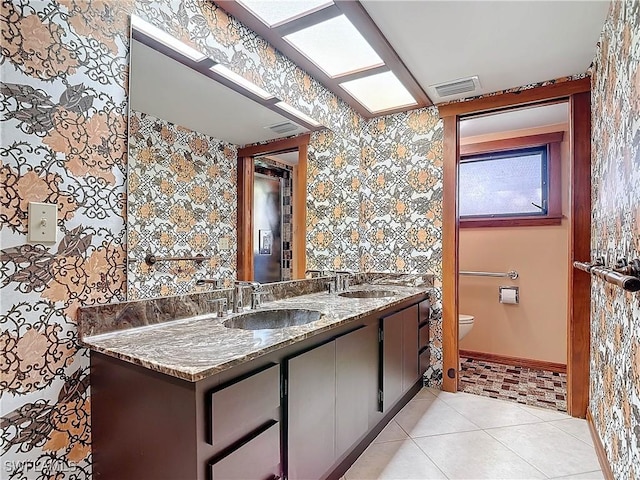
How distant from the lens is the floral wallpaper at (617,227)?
1.21 meters

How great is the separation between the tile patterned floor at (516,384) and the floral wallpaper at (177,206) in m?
2.16

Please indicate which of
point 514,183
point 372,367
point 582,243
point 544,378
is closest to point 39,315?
point 372,367

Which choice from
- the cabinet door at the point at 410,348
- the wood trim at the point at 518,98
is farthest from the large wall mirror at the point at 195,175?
the wood trim at the point at 518,98

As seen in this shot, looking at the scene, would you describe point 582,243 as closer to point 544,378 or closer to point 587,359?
point 587,359

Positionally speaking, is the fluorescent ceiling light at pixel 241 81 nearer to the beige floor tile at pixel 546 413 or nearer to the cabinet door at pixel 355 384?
the cabinet door at pixel 355 384

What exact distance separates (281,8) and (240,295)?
1.38 m

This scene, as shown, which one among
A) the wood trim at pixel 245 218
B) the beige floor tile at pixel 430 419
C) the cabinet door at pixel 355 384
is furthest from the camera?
the beige floor tile at pixel 430 419

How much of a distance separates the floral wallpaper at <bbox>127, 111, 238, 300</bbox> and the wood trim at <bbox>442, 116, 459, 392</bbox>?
159 centimetres

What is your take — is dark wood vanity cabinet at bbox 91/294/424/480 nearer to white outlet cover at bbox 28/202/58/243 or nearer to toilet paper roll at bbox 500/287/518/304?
white outlet cover at bbox 28/202/58/243

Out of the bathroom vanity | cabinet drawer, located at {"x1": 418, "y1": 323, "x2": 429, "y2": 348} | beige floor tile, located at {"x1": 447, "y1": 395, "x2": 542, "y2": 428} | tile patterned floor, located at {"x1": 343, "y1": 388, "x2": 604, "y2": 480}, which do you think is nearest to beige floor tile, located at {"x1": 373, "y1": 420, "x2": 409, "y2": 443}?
tile patterned floor, located at {"x1": 343, "y1": 388, "x2": 604, "y2": 480}

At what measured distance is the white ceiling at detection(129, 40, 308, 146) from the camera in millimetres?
1373

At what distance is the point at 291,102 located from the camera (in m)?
2.16

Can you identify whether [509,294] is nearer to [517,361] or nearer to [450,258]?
[517,361]

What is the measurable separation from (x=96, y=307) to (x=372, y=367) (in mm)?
1302
